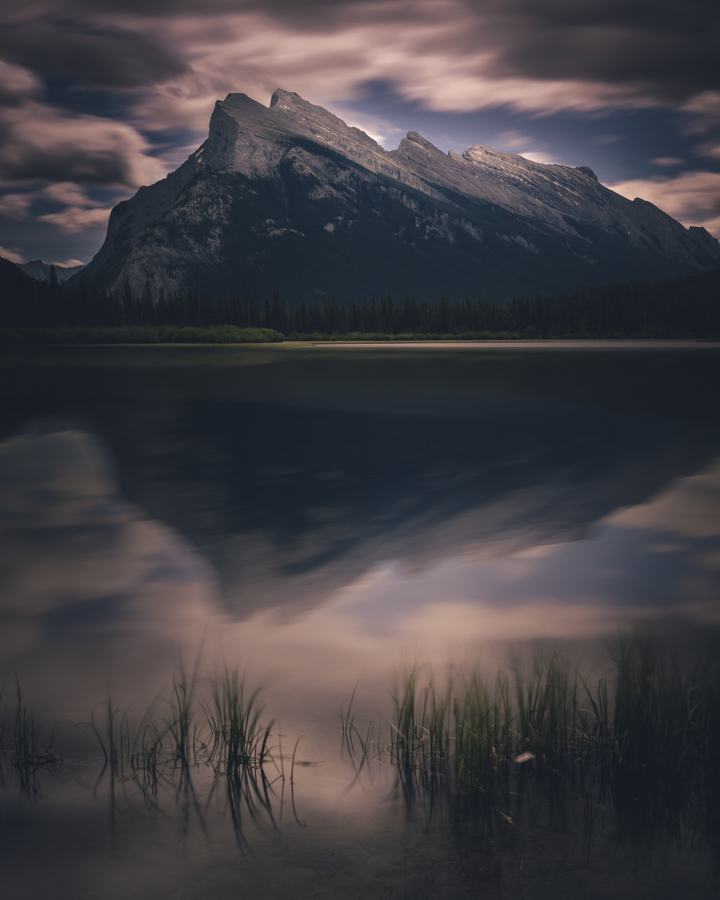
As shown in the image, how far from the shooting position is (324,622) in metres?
13.0

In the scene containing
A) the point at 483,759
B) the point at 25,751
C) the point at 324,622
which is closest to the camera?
the point at 483,759

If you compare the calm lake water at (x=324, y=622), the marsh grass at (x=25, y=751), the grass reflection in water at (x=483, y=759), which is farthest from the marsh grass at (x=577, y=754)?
the marsh grass at (x=25, y=751)

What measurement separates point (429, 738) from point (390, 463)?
24.2 m

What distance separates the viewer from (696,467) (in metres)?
29.6

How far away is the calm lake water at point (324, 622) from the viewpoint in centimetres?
629

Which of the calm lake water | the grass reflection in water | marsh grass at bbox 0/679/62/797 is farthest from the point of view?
marsh grass at bbox 0/679/62/797

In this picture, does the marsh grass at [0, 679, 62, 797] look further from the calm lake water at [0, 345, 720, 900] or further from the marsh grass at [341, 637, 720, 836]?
the marsh grass at [341, 637, 720, 836]

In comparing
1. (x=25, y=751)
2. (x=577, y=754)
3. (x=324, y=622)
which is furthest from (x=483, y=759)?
(x=324, y=622)

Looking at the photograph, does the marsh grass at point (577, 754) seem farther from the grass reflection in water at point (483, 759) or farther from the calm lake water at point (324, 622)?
the calm lake water at point (324, 622)

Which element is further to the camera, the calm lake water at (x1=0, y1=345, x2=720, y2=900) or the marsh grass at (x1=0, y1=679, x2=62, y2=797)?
the marsh grass at (x1=0, y1=679, x2=62, y2=797)

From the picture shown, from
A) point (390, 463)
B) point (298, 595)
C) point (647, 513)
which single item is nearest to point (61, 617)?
point (298, 595)

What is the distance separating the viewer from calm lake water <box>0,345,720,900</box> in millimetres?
6293

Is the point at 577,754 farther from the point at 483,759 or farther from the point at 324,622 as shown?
the point at 324,622

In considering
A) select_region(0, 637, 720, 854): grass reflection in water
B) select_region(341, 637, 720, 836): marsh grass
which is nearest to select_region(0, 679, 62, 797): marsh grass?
select_region(0, 637, 720, 854): grass reflection in water
